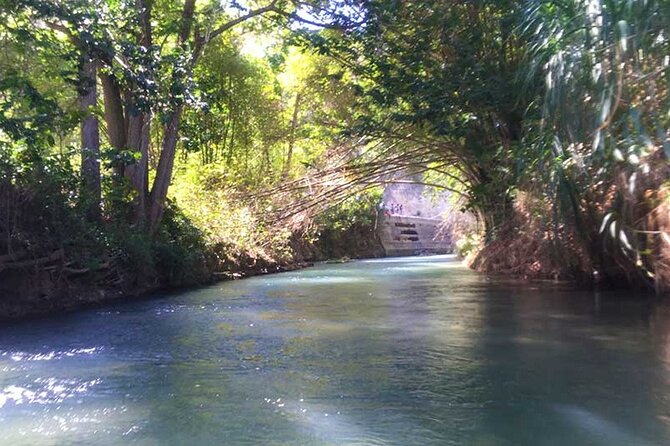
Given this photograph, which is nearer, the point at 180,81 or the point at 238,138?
the point at 180,81

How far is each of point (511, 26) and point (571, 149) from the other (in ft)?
9.31

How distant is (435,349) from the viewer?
18.4ft

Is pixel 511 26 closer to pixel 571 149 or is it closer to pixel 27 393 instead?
pixel 571 149

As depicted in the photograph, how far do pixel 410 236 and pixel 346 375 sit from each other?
26.8 metres

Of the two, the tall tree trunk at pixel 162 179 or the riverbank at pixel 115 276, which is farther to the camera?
the tall tree trunk at pixel 162 179

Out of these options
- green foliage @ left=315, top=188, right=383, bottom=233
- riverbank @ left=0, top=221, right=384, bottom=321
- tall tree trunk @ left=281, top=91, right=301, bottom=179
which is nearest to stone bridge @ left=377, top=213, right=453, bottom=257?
green foliage @ left=315, top=188, right=383, bottom=233

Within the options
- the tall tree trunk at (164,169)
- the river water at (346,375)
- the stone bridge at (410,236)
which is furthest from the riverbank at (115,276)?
the stone bridge at (410,236)

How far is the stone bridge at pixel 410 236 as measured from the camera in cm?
2883

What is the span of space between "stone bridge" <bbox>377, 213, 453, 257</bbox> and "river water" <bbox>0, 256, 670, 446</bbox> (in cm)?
2024

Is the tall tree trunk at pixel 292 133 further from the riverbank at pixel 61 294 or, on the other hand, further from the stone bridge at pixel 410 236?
the stone bridge at pixel 410 236

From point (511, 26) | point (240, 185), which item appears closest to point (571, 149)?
point (511, 26)

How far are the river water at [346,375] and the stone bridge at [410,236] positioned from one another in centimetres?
2024

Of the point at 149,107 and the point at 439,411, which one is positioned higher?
the point at 149,107

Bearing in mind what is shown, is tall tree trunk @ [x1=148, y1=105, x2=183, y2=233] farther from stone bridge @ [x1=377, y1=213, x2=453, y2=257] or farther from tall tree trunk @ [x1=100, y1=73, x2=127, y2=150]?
stone bridge @ [x1=377, y1=213, x2=453, y2=257]
